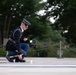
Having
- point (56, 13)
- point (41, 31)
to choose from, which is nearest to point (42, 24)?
point (41, 31)

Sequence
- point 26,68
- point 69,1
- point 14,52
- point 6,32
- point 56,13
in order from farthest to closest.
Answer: point 6,32 < point 56,13 < point 69,1 < point 14,52 < point 26,68

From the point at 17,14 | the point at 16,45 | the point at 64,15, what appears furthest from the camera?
the point at 17,14

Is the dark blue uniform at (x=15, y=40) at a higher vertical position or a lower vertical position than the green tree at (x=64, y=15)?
lower

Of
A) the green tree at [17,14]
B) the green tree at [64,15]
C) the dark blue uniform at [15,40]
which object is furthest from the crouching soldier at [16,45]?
the green tree at [17,14]

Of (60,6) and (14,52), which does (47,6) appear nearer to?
(60,6)

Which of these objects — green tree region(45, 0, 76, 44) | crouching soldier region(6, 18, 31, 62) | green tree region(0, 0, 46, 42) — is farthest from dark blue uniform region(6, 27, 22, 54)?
green tree region(0, 0, 46, 42)

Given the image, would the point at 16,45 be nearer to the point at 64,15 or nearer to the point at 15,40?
the point at 15,40

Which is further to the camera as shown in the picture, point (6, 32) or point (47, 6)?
point (6, 32)

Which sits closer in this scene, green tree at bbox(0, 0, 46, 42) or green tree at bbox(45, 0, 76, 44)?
green tree at bbox(45, 0, 76, 44)

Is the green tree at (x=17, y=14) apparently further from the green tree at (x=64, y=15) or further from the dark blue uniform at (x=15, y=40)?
the dark blue uniform at (x=15, y=40)

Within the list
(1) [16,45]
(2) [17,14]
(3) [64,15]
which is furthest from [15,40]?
(2) [17,14]

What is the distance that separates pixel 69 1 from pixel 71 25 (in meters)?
2.64

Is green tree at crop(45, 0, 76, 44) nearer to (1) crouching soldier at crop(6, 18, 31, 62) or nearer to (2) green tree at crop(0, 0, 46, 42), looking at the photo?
(2) green tree at crop(0, 0, 46, 42)

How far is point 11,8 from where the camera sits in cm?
4241
